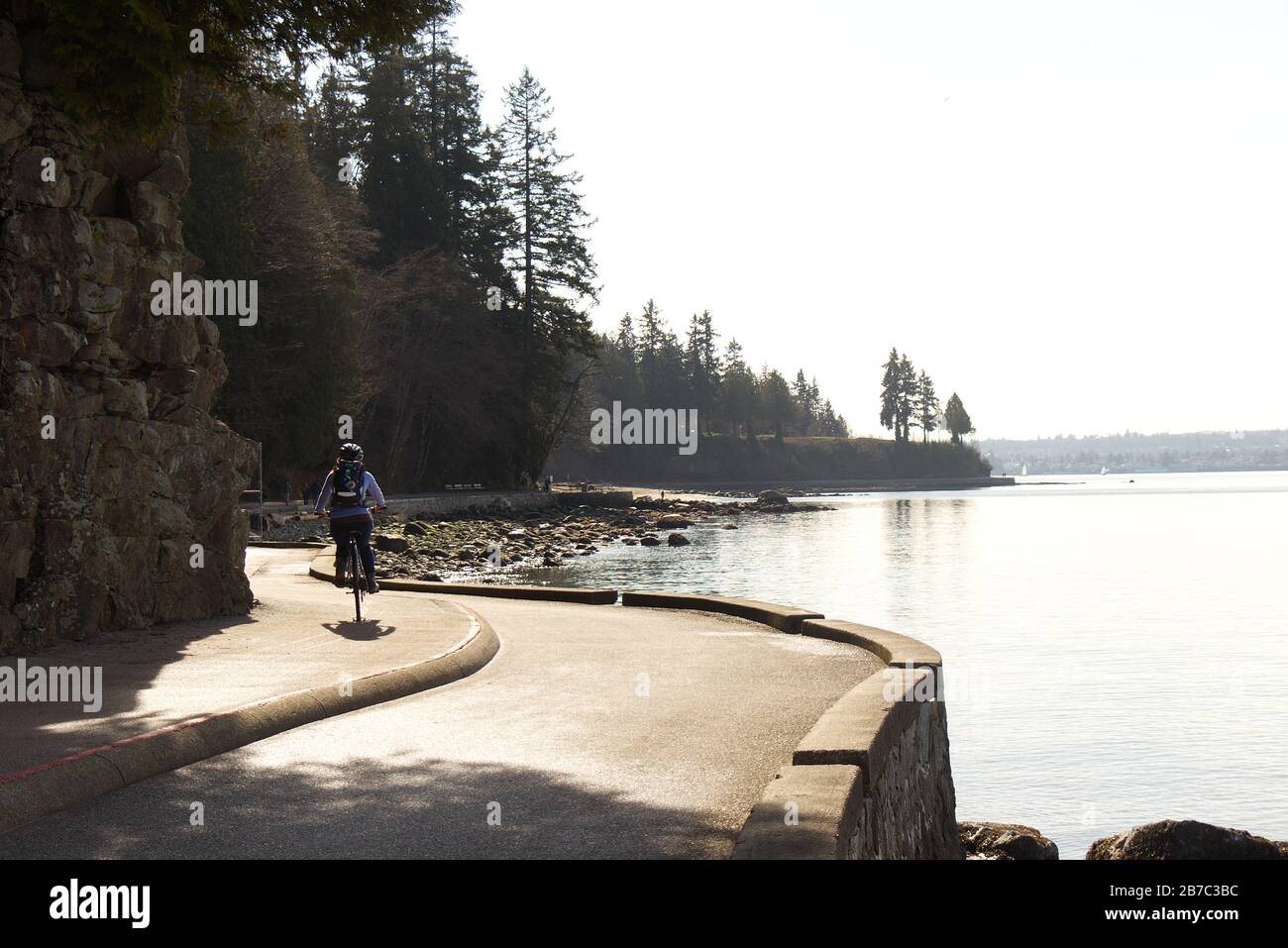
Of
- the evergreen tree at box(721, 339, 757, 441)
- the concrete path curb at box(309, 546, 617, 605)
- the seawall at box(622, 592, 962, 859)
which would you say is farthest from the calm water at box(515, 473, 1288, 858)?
the evergreen tree at box(721, 339, 757, 441)

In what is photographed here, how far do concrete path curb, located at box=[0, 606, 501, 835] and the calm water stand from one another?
7.22 meters

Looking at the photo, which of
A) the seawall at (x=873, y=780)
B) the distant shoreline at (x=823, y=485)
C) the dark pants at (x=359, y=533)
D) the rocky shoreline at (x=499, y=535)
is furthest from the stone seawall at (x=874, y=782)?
the distant shoreline at (x=823, y=485)

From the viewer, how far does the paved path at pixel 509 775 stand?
5.74 m

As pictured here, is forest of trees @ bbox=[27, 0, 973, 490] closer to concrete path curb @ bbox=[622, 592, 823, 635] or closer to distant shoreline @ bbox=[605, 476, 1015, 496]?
concrete path curb @ bbox=[622, 592, 823, 635]

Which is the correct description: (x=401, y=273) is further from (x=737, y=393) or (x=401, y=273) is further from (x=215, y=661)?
(x=737, y=393)

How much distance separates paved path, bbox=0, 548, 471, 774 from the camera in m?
7.84

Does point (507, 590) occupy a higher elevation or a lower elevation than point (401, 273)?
lower

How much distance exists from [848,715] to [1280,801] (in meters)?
9.88

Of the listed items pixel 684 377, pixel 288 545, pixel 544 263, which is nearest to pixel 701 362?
pixel 684 377

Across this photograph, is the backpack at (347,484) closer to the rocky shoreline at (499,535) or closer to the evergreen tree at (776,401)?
the rocky shoreline at (499,535)

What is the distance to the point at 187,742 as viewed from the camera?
7398 mm

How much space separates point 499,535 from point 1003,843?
39040 millimetres

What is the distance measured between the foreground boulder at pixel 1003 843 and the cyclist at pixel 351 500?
22.6ft
